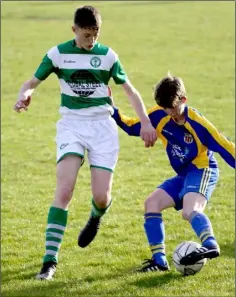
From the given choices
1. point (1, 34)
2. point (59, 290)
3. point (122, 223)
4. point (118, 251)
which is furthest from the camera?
point (1, 34)

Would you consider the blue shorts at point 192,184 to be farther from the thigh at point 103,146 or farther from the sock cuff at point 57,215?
the sock cuff at point 57,215

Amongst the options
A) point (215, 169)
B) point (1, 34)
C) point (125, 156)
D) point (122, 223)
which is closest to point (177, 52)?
point (1, 34)

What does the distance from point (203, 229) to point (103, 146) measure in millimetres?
1131

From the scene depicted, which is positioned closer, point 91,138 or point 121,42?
point 91,138

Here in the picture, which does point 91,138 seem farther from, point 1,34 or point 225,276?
point 1,34

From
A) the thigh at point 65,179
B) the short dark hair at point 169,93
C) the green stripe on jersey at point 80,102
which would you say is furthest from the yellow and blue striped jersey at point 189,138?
the thigh at point 65,179

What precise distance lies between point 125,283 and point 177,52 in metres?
21.5

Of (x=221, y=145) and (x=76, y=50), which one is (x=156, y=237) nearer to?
(x=221, y=145)

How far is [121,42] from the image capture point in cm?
3009

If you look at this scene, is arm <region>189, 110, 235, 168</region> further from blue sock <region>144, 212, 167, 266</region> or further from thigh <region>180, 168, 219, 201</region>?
blue sock <region>144, 212, 167, 266</region>

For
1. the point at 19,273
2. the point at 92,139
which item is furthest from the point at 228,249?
the point at 19,273

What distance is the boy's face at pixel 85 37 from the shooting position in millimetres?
6543

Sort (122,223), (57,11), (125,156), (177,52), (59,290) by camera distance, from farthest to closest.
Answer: (57,11)
(177,52)
(125,156)
(122,223)
(59,290)

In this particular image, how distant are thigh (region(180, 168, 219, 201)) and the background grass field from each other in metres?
0.66
